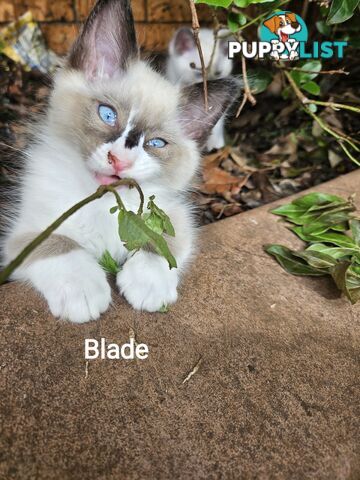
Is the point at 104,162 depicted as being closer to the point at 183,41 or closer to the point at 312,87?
the point at 312,87

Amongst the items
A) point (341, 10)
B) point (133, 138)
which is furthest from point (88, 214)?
point (341, 10)

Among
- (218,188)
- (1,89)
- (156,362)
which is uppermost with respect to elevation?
(1,89)

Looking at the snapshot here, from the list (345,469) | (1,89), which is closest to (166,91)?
(345,469)

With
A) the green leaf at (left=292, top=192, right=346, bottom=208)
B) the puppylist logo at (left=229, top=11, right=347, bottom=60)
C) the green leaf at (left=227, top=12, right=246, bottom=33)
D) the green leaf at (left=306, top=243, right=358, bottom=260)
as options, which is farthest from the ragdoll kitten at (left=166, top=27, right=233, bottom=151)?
the green leaf at (left=306, top=243, right=358, bottom=260)

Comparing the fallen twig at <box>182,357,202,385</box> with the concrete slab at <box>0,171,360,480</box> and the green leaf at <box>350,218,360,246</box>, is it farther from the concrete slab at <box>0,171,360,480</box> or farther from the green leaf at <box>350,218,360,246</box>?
the green leaf at <box>350,218,360,246</box>

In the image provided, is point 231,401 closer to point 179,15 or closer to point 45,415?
point 45,415

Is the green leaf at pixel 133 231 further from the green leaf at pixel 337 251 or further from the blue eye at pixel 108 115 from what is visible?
the green leaf at pixel 337 251

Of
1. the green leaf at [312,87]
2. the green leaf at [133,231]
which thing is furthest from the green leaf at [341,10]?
the green leaf at [133,231]
